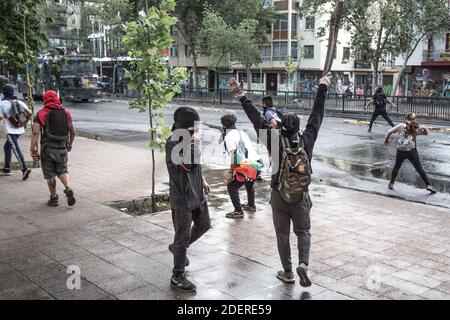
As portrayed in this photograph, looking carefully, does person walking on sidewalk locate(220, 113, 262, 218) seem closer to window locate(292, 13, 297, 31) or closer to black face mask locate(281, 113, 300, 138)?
black face mask locate(281, 113, 300, 138)

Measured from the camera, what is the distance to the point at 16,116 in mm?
10477

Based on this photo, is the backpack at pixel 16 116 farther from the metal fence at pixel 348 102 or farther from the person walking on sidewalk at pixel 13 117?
the metal fence at pixel 348 102

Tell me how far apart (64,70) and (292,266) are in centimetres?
3148

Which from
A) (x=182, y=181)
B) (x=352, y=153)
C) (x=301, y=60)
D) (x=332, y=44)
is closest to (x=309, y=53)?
(x=301, y=60)

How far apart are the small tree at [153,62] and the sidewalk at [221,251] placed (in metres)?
1.40

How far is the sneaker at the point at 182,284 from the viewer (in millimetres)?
4973

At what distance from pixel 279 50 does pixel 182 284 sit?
47959mm

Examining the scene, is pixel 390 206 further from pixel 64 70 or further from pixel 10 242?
pixel 64 70

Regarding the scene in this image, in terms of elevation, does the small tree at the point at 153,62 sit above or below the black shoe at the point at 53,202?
above

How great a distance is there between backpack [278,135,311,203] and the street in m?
5.22

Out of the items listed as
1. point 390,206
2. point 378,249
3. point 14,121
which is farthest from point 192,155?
A: point 14,121

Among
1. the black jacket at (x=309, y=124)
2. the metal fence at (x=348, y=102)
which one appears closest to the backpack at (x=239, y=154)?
the black jacket at (x=309, y=124)

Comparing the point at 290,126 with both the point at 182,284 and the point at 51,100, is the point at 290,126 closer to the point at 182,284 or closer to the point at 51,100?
the point at 182,284
